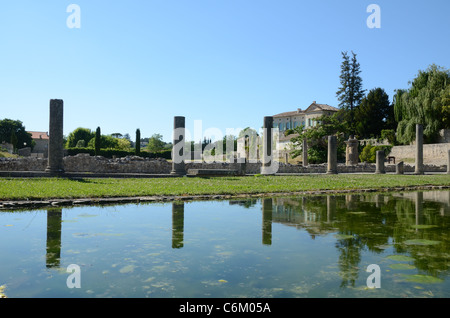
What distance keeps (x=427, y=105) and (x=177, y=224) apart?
141ft

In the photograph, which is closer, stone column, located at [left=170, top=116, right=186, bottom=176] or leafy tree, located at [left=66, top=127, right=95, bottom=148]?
stone column, located at [left=170, top=116, right=186, bottom=176]

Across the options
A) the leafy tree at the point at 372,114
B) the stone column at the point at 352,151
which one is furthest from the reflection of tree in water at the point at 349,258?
the leafy tree at the point at 372,114

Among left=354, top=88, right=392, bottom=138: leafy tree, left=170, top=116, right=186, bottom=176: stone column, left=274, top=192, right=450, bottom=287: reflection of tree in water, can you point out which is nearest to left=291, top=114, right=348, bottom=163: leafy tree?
left=354, top=88, right=392, bottom=138: leafy tree

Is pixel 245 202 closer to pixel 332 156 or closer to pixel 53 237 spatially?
pixel 53 237

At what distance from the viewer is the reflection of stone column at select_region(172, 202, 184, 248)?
Result: 18.5 feet

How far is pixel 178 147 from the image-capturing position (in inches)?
913

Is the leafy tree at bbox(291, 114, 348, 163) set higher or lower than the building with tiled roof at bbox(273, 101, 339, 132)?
lower

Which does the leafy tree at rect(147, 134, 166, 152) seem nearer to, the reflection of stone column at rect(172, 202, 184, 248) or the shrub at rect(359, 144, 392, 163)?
the shrub at rect(359, 144, 392, 163)

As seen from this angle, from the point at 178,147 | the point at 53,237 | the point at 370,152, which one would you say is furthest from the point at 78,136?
the point at 53,237

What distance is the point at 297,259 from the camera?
4.68 m

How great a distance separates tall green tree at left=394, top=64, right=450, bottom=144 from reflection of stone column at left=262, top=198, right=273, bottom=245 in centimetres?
3824

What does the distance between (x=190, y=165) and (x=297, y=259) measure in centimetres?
2268

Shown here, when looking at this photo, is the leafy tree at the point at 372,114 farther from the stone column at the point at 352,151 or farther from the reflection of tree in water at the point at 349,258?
the reflection of tree in water at the point at 349,258

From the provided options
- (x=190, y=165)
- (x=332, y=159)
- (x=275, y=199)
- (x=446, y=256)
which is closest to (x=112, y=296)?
(x=446, y=256)
